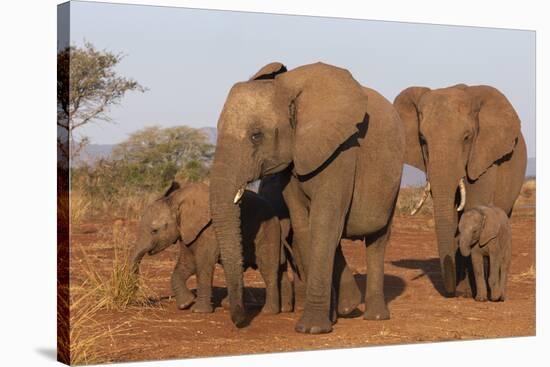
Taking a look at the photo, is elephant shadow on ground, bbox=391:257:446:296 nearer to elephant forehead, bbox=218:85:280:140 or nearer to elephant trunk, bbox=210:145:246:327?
elephant trunk, bbox=210:145:246:327

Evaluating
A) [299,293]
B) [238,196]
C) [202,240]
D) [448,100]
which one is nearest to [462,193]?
[448,100]

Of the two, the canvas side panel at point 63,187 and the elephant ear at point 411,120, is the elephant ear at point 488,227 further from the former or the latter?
the canvas side panel at point 63,187

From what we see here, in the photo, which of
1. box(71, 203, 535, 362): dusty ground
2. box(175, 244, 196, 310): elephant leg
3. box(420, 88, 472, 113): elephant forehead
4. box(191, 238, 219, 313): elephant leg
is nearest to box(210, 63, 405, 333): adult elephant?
box(71, 203, 535, 362): dusty ground

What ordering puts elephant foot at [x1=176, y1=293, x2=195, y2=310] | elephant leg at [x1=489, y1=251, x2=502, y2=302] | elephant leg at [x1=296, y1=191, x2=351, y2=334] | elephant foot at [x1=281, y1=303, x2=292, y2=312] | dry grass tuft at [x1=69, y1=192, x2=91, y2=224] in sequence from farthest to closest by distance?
dry grass tuft at [x1=69, y1=192, x2=91, y2=224]
elephant leg at [x1=489, y1=251, x2=502, y2=302]
elephant foot at [x1=176, y1=293, x2=195, y2=310]
elephant foot at [x1=281, y1=303, x2=292, y2=312]
elephant leg at [x1=296, y1=191, x2=351, y2=334]

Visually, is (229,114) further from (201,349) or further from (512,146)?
(512,146)

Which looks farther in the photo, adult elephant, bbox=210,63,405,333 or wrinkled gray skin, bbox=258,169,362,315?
wrinkled gray skin, bbox=258,169,362,315

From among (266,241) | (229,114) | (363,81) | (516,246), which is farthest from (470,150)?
(516,246)

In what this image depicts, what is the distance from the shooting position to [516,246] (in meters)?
19.3

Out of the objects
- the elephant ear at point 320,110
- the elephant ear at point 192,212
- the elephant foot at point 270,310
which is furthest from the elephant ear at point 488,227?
the elephant ear at point 192,212

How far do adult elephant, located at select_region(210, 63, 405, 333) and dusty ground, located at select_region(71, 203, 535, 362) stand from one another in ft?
0.89

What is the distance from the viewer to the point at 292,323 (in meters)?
11.8

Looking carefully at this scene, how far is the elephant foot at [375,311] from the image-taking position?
12344 millimetres

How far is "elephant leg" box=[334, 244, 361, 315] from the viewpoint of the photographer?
482 inches

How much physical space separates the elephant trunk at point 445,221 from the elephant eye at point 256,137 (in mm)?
3293
